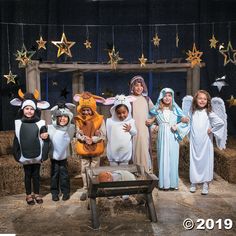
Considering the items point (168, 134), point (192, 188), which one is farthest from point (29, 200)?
point (192, 188)

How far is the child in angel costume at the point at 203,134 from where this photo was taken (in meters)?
4.75

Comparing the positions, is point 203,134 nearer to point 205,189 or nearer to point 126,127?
point 205,189

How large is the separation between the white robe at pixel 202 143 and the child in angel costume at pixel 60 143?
159 cm

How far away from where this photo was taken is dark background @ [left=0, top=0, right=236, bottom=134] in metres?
7.35

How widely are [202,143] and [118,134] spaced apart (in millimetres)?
1146

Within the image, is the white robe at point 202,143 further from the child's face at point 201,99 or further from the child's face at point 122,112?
the child's face at point 122,112

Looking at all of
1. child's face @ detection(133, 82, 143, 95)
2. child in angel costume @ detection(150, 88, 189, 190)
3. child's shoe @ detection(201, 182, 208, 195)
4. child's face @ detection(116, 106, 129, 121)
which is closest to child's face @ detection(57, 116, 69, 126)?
child's face @ detection(116, 106, 129, 121)

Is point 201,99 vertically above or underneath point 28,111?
above

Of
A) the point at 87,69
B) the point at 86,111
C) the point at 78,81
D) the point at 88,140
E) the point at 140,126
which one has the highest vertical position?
the point at 87,69

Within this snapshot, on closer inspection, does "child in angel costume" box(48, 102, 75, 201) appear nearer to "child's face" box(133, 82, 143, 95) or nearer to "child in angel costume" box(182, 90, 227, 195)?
"child's face" box(133, 82, 143, 95)

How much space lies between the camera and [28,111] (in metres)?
4.23

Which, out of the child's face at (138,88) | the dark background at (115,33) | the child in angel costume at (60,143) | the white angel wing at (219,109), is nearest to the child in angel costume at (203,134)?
the white angel wing at (219,109)

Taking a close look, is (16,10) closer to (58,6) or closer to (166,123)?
(58,6)

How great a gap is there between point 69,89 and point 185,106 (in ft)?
10.6
